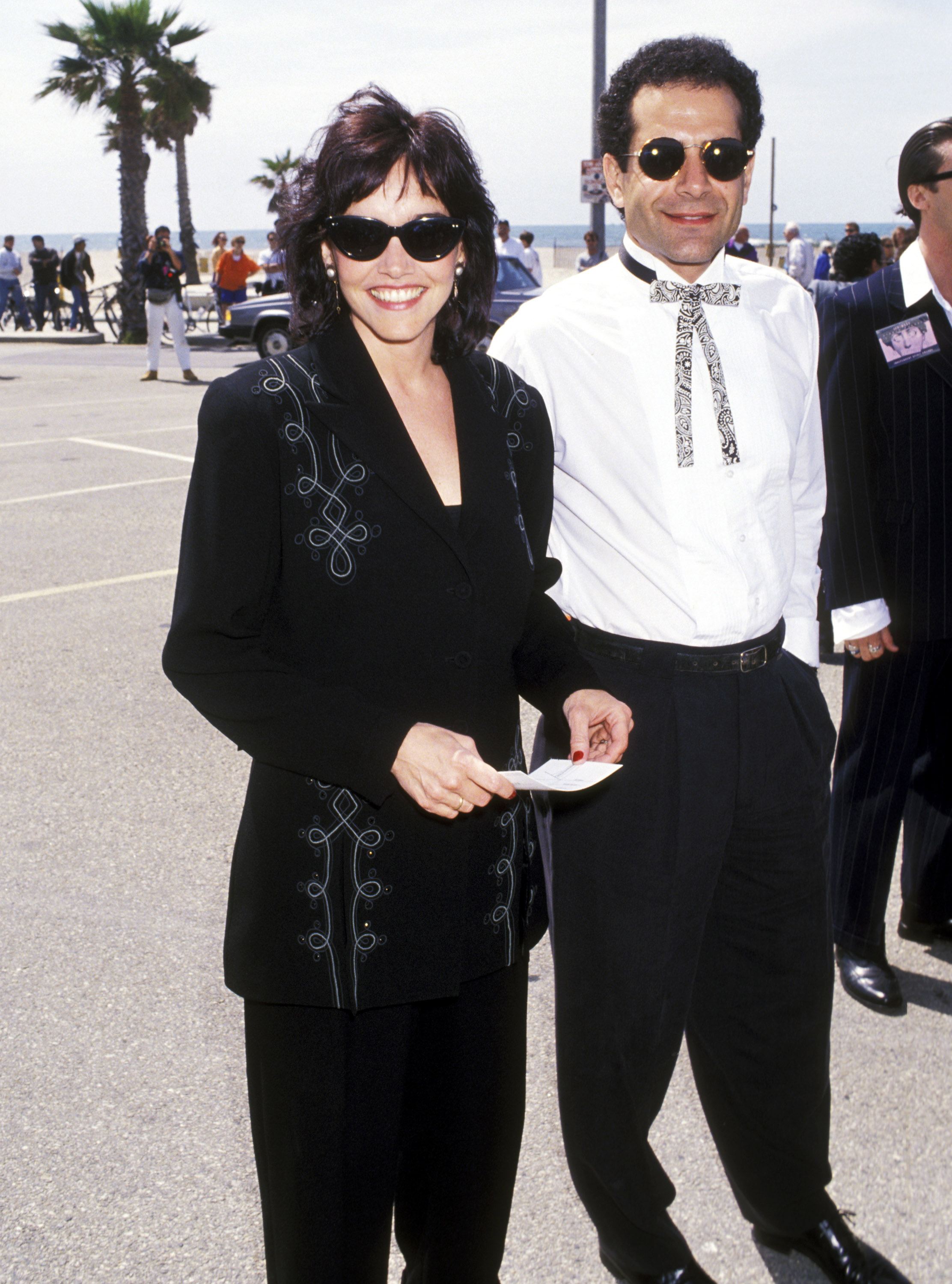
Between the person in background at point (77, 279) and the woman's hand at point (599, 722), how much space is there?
25.7 meters

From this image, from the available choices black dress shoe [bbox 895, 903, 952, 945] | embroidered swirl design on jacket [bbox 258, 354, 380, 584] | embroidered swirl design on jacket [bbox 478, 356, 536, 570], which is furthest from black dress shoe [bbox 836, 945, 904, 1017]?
embroidered swirl design on jacket [bbox 258, 354, 380, 584]

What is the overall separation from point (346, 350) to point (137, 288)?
24.4m

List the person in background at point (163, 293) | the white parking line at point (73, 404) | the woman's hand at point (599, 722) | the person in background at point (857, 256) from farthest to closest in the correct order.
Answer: the person in background at point (163, 293), the white parking line at point (73, 404), the person in background at point (857, 256), the woman's hand at point (599, 722)

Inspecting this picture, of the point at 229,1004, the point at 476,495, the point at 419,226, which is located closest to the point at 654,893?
the point at 476,495

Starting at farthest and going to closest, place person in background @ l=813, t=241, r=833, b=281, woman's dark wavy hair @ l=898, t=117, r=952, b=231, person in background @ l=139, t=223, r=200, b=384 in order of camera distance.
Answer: person in background @ l=813, t=241, r=833, b=281
person in background @ l=139, t=223, r=200, b=384
woman's dark wavy hair @ l=898, t=117, r=952, b=231

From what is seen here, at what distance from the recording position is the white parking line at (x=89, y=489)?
9.49m

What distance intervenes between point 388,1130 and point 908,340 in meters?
2.07

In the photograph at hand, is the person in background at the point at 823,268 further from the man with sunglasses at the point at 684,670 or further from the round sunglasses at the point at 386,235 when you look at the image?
A: the round sunglasses at the point at 386,235

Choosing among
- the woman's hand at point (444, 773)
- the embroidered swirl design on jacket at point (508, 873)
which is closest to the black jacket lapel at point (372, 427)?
the woman's hand at point (444, 773)

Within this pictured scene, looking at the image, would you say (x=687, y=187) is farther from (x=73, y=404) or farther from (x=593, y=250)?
Result: (x=593, y=250)

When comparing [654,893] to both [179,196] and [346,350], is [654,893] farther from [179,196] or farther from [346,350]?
[179,196]

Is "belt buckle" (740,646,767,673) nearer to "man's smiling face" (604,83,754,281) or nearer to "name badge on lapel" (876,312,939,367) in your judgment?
"man's smiling face" (604,83,754,281)

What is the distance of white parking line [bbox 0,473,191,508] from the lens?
31.1ft

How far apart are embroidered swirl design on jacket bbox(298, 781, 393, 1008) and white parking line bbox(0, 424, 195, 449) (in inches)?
440
